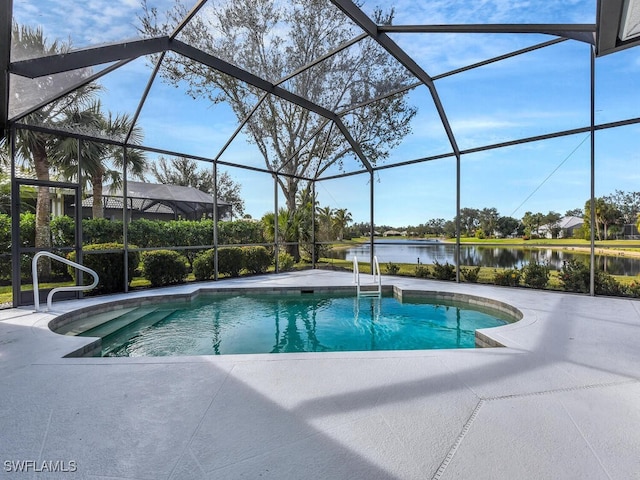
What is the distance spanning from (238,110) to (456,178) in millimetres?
5949

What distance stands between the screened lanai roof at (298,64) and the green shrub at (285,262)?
2648 millimetres

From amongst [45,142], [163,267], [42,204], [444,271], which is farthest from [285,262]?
[45,142]

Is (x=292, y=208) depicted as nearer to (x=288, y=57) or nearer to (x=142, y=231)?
(x=142, y=231)

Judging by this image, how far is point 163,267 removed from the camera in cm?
805

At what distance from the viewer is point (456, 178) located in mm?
8273

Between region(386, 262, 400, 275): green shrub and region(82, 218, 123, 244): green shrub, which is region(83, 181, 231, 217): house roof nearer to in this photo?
region(82, 218, 123, 244): green shrub

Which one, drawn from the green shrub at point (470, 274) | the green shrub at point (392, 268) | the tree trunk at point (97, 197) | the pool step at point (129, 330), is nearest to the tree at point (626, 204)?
the green shrub at point (470, 274)

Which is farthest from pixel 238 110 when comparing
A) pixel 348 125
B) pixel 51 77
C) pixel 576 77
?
pixel 576 77

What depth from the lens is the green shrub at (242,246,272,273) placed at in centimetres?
1001

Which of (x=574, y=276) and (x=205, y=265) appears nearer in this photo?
(x=574, y=276)

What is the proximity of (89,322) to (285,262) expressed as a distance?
21.0 feet

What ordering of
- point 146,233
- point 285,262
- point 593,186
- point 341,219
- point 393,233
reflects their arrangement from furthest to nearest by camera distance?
1. point 341,219
2. point 285,262
3. point 393,233
4. point 146,233
5. point 593,186

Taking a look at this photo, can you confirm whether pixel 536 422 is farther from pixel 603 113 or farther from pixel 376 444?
pixel 603 113

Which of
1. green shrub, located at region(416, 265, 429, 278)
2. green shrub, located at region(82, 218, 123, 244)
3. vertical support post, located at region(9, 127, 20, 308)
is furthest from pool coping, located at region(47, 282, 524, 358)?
green shrub, located at region(82, 218, 123, 244)
